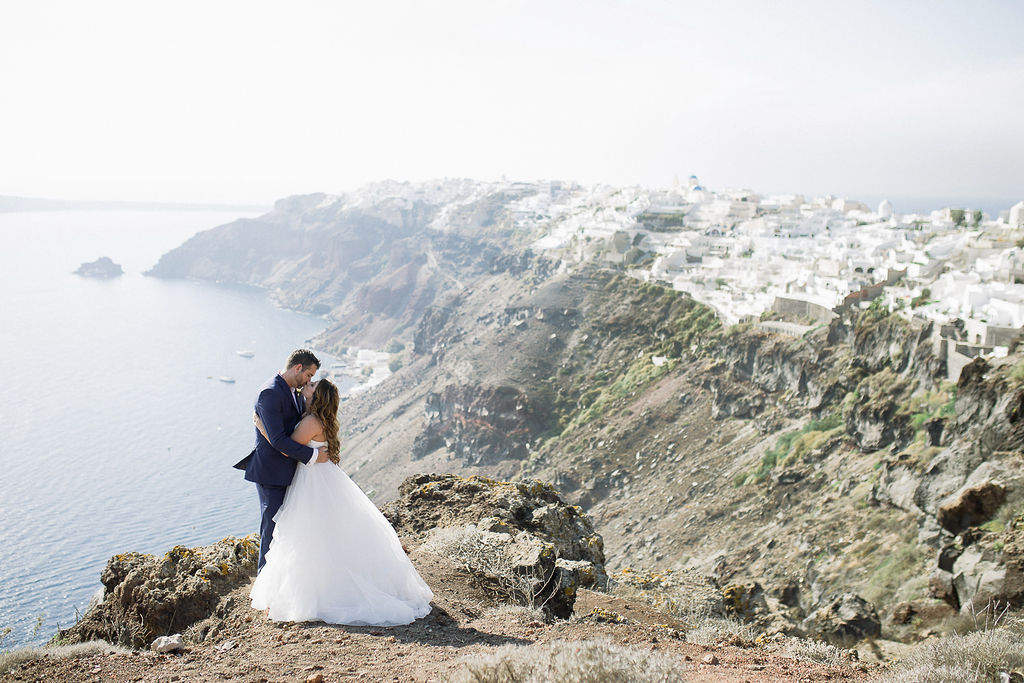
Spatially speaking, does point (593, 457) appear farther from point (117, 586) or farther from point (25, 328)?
point (25, 328)

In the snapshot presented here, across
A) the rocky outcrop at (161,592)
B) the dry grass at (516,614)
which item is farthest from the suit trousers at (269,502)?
the dry grass at (516,614)

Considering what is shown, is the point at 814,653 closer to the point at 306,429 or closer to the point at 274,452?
the point at 306,429

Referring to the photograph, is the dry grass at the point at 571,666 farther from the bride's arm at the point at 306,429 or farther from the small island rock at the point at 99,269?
the small island rock at the point at 99,269

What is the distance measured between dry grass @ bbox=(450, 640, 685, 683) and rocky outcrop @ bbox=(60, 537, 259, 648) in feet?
7.71

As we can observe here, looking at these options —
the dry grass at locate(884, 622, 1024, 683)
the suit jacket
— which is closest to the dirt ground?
the dry grass at locate(884, 622, 1024, 683)

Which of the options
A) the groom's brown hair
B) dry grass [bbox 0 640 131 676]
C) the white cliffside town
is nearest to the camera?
dry grass [bbox 0 640 131 676]

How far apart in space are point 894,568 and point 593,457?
18.1 meters

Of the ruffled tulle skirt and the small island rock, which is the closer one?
the ruffled tulle skirt

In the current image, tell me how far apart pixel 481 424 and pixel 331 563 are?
36.6 m

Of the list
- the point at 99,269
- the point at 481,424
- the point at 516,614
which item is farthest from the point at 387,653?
the point at 99,269

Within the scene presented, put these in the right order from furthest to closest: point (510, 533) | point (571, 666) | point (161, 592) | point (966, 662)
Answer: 1. point (510, 533)
2. point (161, 592)
3. point (966, 662)
4. point (571, 666)

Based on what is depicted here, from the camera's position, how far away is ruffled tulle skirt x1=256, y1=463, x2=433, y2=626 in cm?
409

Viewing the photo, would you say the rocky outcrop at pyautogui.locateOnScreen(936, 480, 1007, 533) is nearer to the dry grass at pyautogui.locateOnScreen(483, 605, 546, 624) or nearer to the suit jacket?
the dry grass at pyautogui.locateOnScreen(483, 605, 546, 624)

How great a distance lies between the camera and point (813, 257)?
37.9m
